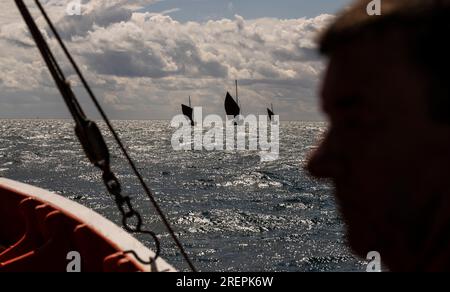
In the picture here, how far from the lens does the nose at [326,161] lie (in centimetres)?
123

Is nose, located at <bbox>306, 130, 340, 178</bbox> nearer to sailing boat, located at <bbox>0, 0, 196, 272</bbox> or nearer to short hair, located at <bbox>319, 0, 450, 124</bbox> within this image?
short hair, located at <bbox>319, 0, 450, 124</bbox>

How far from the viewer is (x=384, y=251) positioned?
1.22 meters

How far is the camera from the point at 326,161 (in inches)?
48.9

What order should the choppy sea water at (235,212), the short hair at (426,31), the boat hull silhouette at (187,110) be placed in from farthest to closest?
the boat hull silhouette at (187,110) < the choppy sea water at (235,212) < the short hair at (426,31)

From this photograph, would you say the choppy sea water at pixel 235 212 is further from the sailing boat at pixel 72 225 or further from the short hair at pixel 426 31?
the short hair at pixel 426 31

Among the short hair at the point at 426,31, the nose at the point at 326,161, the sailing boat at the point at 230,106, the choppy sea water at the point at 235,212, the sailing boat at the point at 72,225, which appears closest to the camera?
the short hair at the point at 426,31

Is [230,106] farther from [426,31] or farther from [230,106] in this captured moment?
[426,31]

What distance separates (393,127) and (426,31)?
211 mm

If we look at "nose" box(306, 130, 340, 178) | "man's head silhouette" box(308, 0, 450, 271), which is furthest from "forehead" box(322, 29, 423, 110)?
"nose" box(306, 130, 340, 178)

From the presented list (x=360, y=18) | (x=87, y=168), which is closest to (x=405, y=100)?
(x=360, y=18)

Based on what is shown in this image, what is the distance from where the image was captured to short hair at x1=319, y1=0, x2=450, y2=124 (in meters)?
Answer: 1.04

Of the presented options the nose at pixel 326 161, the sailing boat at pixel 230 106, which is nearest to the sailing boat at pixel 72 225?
the nose at pixel 326 161

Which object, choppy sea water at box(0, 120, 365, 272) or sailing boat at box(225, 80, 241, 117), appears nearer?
choppy sea water at box(0, 120, 365, 272)
